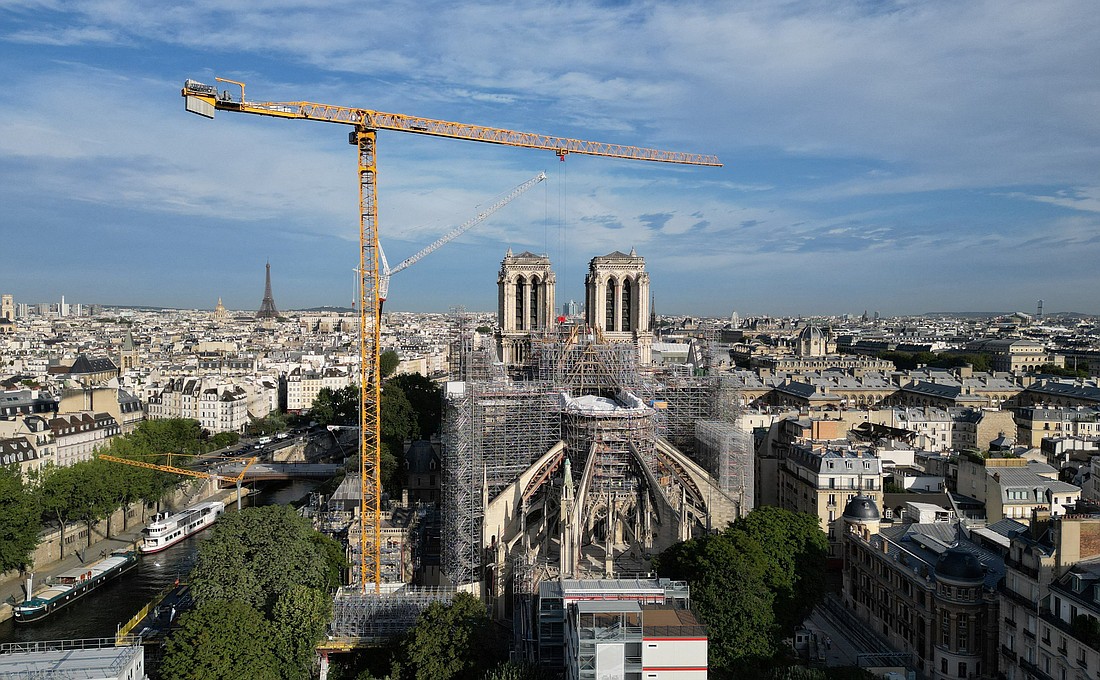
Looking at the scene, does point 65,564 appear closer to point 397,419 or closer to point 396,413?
point 397,419

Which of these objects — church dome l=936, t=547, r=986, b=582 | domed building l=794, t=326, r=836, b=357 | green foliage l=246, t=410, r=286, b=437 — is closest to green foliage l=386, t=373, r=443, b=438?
green foliage l=246, t=410, r=286, b=437

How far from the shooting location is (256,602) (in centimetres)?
2634

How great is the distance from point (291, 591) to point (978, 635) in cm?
1937

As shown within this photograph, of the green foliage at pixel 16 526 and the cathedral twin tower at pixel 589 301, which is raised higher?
the cathedral twin tower at pixel 589 301

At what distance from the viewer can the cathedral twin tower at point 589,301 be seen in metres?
47.5

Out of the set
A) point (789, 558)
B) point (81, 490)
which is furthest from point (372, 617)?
point (81, 490)

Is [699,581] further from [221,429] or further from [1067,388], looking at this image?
[221,429]

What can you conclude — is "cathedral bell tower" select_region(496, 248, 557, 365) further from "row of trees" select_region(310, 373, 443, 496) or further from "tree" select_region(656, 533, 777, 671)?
"tree" select_region(656, 533, 777, 671)

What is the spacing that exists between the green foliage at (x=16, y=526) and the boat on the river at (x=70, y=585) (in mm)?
1149

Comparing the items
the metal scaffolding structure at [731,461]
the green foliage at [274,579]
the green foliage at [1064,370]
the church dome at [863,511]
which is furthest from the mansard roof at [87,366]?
the green foliage at [1064,370]

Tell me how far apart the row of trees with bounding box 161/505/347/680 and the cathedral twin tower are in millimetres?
19935

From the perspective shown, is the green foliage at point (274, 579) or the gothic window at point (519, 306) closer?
the green foliage at point (274, 579)

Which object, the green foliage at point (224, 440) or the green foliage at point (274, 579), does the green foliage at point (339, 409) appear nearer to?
the green foliage at point (224, 440)

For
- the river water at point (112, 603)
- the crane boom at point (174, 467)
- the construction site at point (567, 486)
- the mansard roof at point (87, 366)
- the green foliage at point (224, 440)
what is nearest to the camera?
the construction site at point (567, 486)
